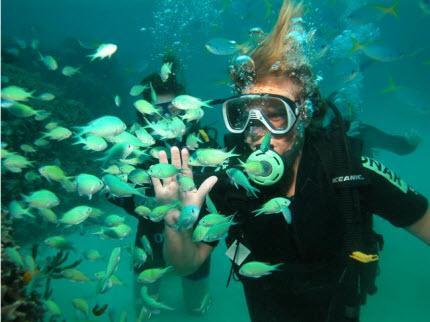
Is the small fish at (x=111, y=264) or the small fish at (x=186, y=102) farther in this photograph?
the small fish at (x=186, y=102)

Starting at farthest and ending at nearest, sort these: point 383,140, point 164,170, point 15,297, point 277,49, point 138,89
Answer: point 383,140 → point 138,89 → point 277,49 → point 164,170 → point 15,297

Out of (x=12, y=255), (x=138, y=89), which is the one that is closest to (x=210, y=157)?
(x=12, y=255)

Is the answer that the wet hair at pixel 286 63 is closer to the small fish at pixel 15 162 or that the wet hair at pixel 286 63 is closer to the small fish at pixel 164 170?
the small fish at pixel 164 170

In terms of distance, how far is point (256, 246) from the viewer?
2.81m

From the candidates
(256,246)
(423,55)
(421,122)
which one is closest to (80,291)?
(256,246)

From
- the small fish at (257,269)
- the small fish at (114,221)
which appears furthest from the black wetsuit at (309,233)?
A: the small fish at (114,221)

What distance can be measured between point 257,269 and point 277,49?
66.5 inches

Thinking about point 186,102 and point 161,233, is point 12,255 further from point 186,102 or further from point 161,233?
point 161,233

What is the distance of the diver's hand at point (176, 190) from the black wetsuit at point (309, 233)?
0.30 meters

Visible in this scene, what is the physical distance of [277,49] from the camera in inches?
114

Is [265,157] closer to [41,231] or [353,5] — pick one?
[41,231]

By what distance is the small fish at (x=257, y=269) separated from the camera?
2541 millimetres

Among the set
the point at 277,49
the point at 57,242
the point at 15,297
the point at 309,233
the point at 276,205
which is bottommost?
the point at 15,297

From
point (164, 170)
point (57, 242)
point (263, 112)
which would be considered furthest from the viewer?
point (57, 242)
